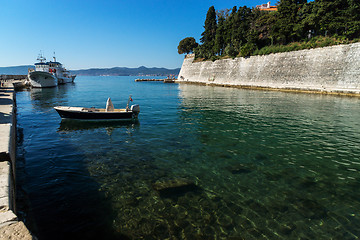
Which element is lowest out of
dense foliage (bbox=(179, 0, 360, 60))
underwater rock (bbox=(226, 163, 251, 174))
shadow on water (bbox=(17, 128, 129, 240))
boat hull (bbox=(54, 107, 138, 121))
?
shadow on water (bbox=(17, 128, 129, 240))

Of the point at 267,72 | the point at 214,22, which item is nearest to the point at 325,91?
the point at 267,72

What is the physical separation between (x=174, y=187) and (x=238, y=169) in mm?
2862

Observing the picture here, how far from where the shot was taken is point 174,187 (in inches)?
254

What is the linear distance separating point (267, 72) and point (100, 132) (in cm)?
4157

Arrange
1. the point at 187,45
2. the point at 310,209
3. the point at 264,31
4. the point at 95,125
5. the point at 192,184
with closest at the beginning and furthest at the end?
the point at 310,209
the point at 192,184
the point at 95,125
the point at 264,31
the point at 187,45

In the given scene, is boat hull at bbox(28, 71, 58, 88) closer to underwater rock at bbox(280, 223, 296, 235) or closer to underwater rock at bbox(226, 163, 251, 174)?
underwater rock at bbox(226, 163, 251, 174)

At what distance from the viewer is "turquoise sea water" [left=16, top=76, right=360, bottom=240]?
484cm

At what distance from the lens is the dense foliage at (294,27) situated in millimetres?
34281

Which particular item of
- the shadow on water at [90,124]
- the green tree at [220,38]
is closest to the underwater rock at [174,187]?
the shadow on water at [90,124]

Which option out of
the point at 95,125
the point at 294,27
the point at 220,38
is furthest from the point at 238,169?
the point at 220,38

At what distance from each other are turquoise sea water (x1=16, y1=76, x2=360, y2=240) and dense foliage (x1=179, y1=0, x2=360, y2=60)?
32943mm

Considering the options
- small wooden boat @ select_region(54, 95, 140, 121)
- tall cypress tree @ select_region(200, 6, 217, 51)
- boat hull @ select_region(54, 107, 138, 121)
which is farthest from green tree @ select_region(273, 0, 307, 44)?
boat hull @ select_region(54, 107, 138, 121)

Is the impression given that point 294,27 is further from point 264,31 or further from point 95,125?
point 95,125

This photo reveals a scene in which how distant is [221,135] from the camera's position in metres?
12.2
